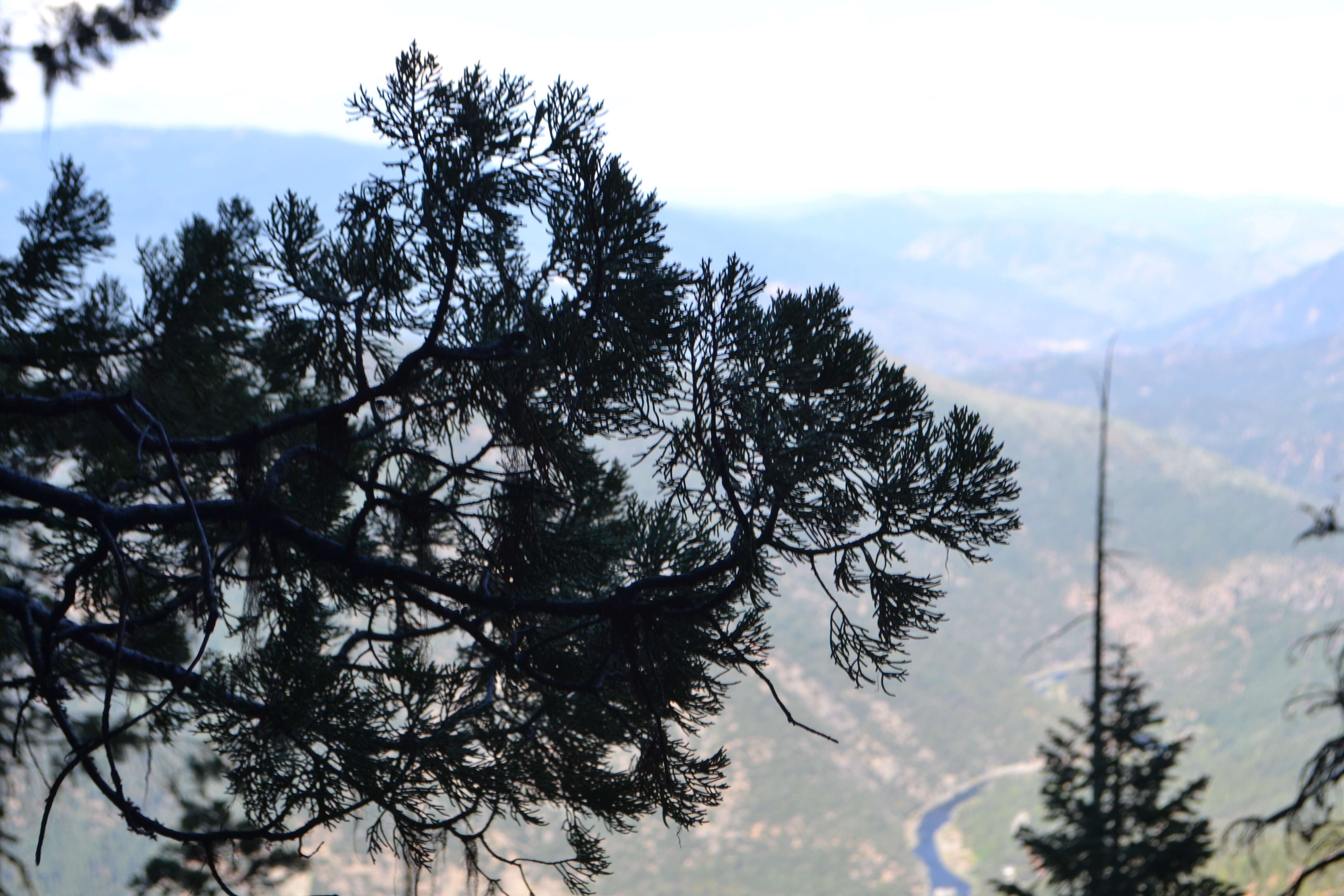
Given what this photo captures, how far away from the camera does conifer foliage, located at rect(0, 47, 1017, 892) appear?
3625mm

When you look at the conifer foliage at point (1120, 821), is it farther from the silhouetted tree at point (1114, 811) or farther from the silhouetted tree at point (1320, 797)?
the silhouetted tree at point (1320, 797)

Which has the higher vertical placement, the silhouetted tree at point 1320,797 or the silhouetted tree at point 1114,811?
the silhouetted tree at point 1114,811

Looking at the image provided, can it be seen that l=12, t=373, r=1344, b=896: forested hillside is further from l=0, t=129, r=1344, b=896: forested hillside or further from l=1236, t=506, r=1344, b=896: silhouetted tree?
l=1236, t=506, r=1344, b=896: silhouetted tree

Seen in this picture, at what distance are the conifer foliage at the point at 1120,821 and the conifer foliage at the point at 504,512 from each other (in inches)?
422

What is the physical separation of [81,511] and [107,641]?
4.49 feet

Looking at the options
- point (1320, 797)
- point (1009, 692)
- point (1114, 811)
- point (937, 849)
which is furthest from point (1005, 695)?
point (1320, 797)

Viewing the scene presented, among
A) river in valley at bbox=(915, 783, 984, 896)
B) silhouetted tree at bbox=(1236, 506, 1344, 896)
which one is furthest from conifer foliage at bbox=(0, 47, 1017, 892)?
river in valley at bbox=(915, 783, 984, 896)

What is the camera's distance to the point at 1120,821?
1402 cm

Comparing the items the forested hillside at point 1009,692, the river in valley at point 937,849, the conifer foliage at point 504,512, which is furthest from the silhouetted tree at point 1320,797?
the river in valley at point 937,849

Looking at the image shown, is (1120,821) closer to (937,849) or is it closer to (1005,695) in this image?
(937,849)

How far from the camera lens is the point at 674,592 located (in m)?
3.95

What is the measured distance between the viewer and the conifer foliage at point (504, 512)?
3.62 metres

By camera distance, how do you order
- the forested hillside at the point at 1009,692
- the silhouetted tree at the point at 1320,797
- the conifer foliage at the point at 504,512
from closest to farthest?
the conifer foliage at the point at 504,512 < the silhouetted tree at the point at 1320,797 < the forested hillside at the point at 1009,692

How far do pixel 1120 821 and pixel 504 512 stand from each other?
1277cm
